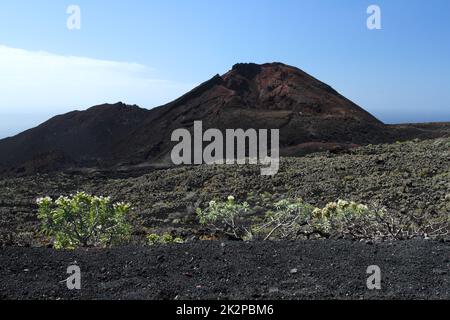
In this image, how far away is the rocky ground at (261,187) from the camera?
970cm

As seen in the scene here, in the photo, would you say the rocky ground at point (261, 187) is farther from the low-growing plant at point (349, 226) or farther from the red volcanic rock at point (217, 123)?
the red volcanic rock at point (217, 123)

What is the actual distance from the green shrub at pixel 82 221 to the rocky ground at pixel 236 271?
82 cm

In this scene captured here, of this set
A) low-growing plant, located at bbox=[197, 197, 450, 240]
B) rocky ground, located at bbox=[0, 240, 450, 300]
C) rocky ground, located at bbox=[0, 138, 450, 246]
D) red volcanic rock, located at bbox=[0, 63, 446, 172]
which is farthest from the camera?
red volcanic rock, located at bbox=[0, 63, 446, 172]

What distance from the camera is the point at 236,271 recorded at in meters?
3.91

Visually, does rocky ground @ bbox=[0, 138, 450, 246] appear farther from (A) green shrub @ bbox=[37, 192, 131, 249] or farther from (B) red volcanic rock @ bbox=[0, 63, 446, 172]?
(B) red volcanic rock @ bbox=[0, 63, 446, 172]

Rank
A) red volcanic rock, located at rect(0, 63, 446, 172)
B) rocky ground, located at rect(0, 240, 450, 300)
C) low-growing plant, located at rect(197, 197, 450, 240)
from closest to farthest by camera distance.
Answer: rocky ground, located at rect(0, 240, 450, 300)
low-growing plant, located at rect(197, 197, 450, 240)
red volcanic rock, located at rect(0, 63, 446, 172)

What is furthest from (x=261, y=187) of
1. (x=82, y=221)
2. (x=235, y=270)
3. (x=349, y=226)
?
(x=235, y=270)

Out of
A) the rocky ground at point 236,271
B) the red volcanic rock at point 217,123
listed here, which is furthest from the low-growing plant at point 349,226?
the red volcanic rock at point 217,123

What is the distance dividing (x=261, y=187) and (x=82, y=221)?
293 inches

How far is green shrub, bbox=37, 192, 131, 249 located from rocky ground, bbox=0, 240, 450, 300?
0.82m

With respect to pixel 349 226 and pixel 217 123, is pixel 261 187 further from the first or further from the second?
pixel 217 123

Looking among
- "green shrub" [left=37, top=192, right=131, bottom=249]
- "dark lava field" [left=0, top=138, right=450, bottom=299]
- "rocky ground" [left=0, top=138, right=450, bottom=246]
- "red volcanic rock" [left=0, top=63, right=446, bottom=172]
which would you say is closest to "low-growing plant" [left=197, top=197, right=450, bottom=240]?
"dark lava field" [left=0, top=138, right=450, bottom=299]

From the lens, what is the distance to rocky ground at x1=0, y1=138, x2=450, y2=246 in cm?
970
